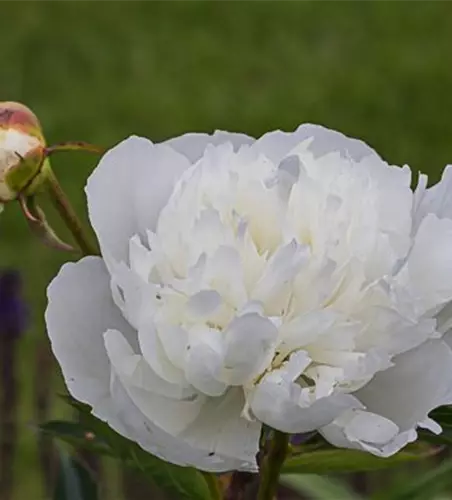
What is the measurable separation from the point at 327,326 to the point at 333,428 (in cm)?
4

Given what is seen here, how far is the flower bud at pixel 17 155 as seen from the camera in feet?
2.06

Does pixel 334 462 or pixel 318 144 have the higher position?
pixel 318 144

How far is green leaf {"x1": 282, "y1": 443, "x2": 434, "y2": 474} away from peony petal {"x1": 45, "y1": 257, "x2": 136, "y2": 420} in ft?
0.50

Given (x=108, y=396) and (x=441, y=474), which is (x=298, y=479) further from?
(x=108, y=396)

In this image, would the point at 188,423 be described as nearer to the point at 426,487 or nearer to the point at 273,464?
the point at 273,464

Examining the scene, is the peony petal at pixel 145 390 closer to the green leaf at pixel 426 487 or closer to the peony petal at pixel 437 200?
the peony petal at pixel 437 200

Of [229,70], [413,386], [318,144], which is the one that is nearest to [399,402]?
[413,386]

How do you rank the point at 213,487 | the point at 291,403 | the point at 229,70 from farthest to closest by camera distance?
the point at 229,70
the point at 213,487
the point at 291,403

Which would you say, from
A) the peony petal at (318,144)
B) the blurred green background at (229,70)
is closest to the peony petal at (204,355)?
the peony petal at (318,144)

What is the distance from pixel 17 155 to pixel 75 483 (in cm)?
26

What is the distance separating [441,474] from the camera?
81 centimetres

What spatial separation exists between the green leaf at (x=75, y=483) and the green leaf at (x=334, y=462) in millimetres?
144

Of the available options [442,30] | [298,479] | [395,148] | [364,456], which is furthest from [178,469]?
[442,30]

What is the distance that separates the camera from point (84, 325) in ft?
1.93
